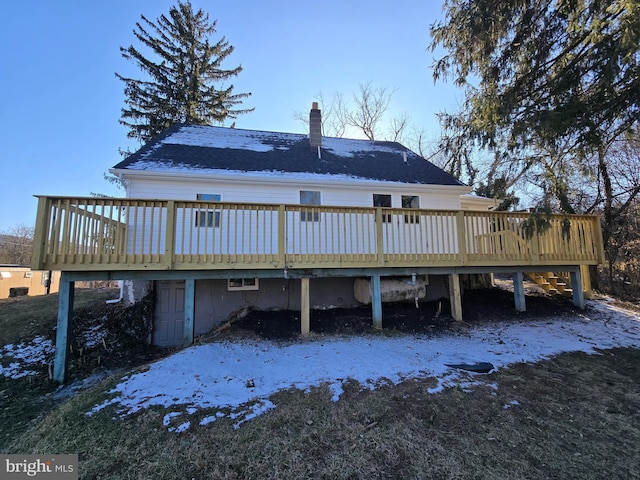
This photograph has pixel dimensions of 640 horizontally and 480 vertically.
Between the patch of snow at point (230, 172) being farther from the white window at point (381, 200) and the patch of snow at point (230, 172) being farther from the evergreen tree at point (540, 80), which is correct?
the evergreen tree at point (540, 80)

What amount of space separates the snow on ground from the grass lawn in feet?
0.68

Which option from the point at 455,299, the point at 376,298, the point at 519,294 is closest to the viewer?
the point at 376,298

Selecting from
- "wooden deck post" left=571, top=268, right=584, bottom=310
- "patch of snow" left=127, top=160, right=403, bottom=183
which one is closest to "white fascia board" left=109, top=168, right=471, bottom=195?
"patch of snow" left=127, top=160, right=403, bottom=183

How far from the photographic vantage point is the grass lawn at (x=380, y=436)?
2463 mm

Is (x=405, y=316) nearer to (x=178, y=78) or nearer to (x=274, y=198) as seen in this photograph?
(x=274, y=198)

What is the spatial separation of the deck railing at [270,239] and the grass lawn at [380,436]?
235 cm

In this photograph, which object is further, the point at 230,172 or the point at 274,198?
the point at 274,198

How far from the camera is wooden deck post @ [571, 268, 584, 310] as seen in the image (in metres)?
8.05

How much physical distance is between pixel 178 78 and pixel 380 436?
19551 mm

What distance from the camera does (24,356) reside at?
6.33 metres

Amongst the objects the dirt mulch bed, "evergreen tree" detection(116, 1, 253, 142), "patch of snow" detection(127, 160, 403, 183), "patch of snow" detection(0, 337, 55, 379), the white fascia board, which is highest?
"evergreen tree" detection(116, 1, 253, 142)

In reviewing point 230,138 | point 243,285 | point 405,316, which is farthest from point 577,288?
point 230,138

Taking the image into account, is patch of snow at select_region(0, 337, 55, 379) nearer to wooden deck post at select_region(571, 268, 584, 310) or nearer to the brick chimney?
the brick chimney

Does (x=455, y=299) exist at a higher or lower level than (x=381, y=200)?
lower
